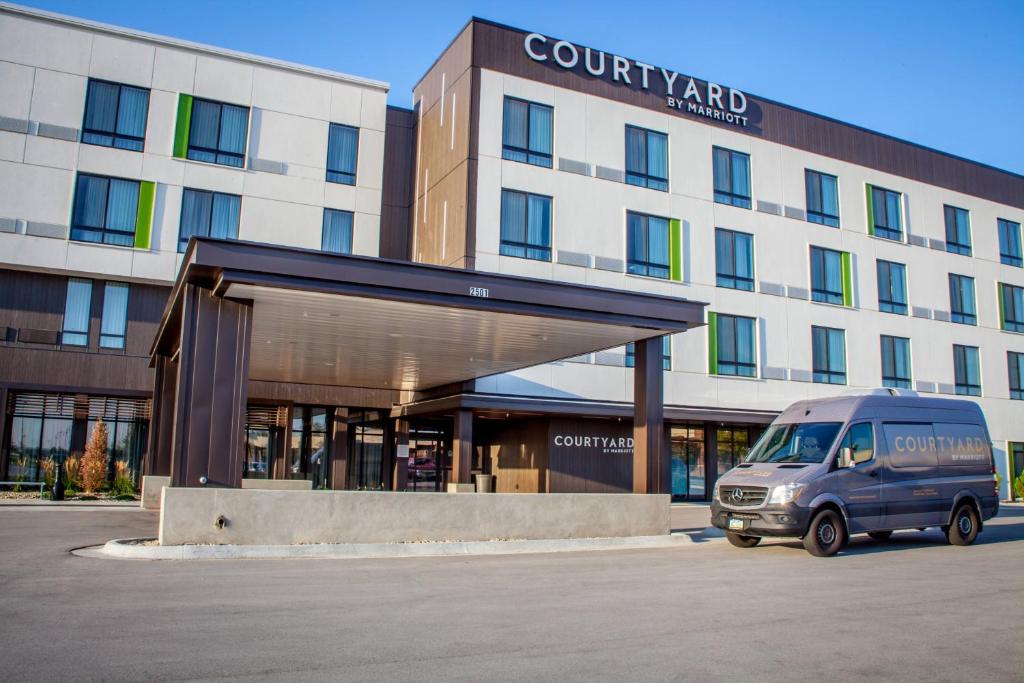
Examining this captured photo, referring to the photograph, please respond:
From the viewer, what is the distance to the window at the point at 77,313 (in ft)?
92.3


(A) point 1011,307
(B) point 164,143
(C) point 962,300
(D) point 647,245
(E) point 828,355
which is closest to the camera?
(B) point 164,143

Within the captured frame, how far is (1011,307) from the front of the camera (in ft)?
132

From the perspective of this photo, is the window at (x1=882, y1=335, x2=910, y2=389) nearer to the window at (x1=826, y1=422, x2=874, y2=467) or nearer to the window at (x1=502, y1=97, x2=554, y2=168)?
the window at (x1=502, y1=97, x2=554, y2=168)

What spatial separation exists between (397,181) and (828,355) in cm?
1823

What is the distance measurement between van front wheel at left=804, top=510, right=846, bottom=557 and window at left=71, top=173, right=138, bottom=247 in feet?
78.0

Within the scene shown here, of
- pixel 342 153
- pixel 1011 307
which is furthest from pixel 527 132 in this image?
pixel 1011 307

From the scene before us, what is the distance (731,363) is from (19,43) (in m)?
26.7

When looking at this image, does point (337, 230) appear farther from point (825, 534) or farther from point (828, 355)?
point (825, 534)

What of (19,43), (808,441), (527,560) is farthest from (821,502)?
(19,43)

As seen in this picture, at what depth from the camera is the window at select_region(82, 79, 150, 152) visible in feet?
93.9

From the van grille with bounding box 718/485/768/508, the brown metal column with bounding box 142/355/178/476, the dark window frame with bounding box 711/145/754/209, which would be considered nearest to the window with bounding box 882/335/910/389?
the dark window frame with bounding box 711/145/754/209

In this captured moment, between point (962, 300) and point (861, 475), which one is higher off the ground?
point (962, 300)

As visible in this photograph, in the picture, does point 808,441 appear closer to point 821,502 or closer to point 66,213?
point 821,502

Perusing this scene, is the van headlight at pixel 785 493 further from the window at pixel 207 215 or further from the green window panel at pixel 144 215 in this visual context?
the green window panel at pixel 144 215
